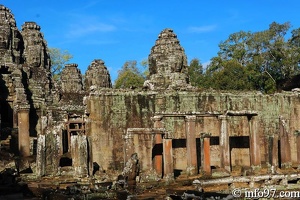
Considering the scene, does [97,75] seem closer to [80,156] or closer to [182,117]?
[182,117]

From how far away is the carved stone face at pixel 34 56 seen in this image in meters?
31.1

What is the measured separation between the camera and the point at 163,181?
1688 cm

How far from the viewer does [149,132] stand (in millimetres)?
17844

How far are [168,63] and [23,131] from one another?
28.2 feet

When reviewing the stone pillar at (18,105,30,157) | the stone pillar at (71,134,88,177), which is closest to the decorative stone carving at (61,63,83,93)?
the stone pillar at (18,105,30,157)

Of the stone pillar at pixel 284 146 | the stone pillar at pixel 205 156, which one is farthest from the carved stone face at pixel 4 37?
the stone pillar at pixel 284 146

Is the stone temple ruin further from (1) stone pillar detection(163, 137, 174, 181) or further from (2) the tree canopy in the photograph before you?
(2) the tree canopy

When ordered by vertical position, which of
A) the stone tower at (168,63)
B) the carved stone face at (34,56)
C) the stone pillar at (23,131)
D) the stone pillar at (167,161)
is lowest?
the stone pillar at (167,161)

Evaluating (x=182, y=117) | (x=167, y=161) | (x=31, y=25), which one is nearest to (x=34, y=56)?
(x=31, y=25)

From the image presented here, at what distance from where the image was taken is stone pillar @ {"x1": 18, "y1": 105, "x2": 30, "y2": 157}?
23188 millimetres

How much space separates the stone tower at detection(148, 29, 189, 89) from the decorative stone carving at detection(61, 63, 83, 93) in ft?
32.7

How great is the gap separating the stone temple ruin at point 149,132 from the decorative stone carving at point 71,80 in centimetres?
380

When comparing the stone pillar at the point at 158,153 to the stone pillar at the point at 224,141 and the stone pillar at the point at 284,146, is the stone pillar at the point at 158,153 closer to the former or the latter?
the stone pillar at the point at 224,141

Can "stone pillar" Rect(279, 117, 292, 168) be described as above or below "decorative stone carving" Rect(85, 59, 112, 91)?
below
